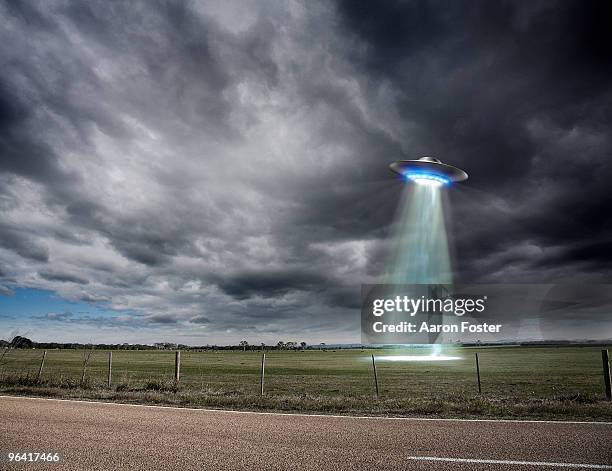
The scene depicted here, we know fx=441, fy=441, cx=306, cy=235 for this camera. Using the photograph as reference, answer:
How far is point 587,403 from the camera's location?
13.4 m

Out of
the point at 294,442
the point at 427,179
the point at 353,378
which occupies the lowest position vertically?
the point at 353,378

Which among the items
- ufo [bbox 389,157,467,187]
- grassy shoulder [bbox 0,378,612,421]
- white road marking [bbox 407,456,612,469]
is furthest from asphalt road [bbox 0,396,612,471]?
ufo [bbox 389,157,467,187]

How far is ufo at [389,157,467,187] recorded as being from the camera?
21453 millimetres

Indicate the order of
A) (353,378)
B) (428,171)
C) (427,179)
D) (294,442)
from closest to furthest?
(294,442), (428,171), (427,179), (353,378)

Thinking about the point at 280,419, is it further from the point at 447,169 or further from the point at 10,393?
the point at 447,169

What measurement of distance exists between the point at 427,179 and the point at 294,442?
17.5 metres

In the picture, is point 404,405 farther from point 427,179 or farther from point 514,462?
point 427,179

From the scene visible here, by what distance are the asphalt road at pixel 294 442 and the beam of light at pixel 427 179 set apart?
47.0 ft

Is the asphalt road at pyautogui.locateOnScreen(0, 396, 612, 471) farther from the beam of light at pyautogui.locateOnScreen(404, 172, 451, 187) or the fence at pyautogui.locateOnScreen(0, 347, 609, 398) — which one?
the beam of light at pyautogui.locateOnScreen(404, 172, 451, 187)

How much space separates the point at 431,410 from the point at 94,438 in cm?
869

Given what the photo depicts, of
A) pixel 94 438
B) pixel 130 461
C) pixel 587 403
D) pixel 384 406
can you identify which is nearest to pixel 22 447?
pixel 94 438

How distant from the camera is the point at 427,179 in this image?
893 inches

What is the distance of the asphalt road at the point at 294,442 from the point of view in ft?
21.0

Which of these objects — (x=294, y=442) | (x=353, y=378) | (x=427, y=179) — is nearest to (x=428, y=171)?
(x=427, y=179)
